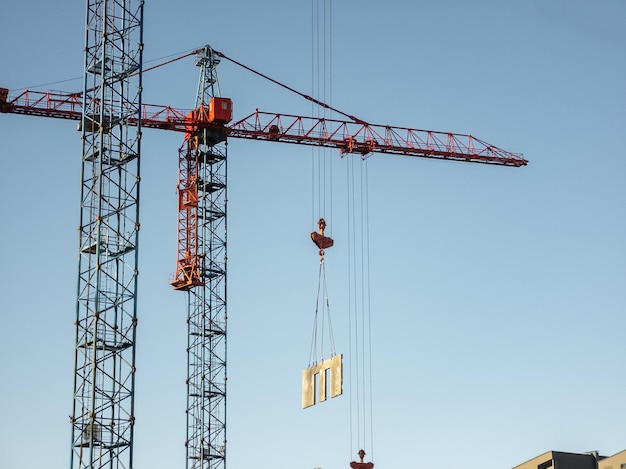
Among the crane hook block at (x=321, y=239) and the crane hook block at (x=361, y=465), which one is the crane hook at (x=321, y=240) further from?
the crane hook block at (x=361, y=465)

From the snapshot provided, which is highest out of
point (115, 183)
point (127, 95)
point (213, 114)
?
Answer: point (213, 114)

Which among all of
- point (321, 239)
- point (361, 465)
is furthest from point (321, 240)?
point (361, 465)

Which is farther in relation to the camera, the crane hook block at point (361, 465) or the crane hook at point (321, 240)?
the crane hook at point (321, 240)

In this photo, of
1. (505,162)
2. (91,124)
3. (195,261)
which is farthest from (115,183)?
(505,162)

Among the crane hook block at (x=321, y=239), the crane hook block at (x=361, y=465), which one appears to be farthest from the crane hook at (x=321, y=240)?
the crane hook block at (x=361, y=465)

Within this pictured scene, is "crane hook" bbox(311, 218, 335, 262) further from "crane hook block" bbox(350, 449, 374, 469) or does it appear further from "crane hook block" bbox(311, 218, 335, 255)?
"crane hook block" bbox(350, 449, 374, 469)

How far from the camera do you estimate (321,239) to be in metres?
106

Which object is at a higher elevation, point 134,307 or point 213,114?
point 213,114

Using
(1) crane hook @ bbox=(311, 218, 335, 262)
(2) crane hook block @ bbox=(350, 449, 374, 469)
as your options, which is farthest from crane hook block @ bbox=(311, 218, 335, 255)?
(2) crane hook block @ bbox=(350, 449, 374, 469)

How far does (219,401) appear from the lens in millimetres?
132750

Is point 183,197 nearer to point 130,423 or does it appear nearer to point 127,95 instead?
point 127,95

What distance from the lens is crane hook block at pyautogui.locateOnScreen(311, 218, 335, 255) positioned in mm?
106000

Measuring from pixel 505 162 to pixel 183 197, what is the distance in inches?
1399

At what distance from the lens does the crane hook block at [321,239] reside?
10600 cm
